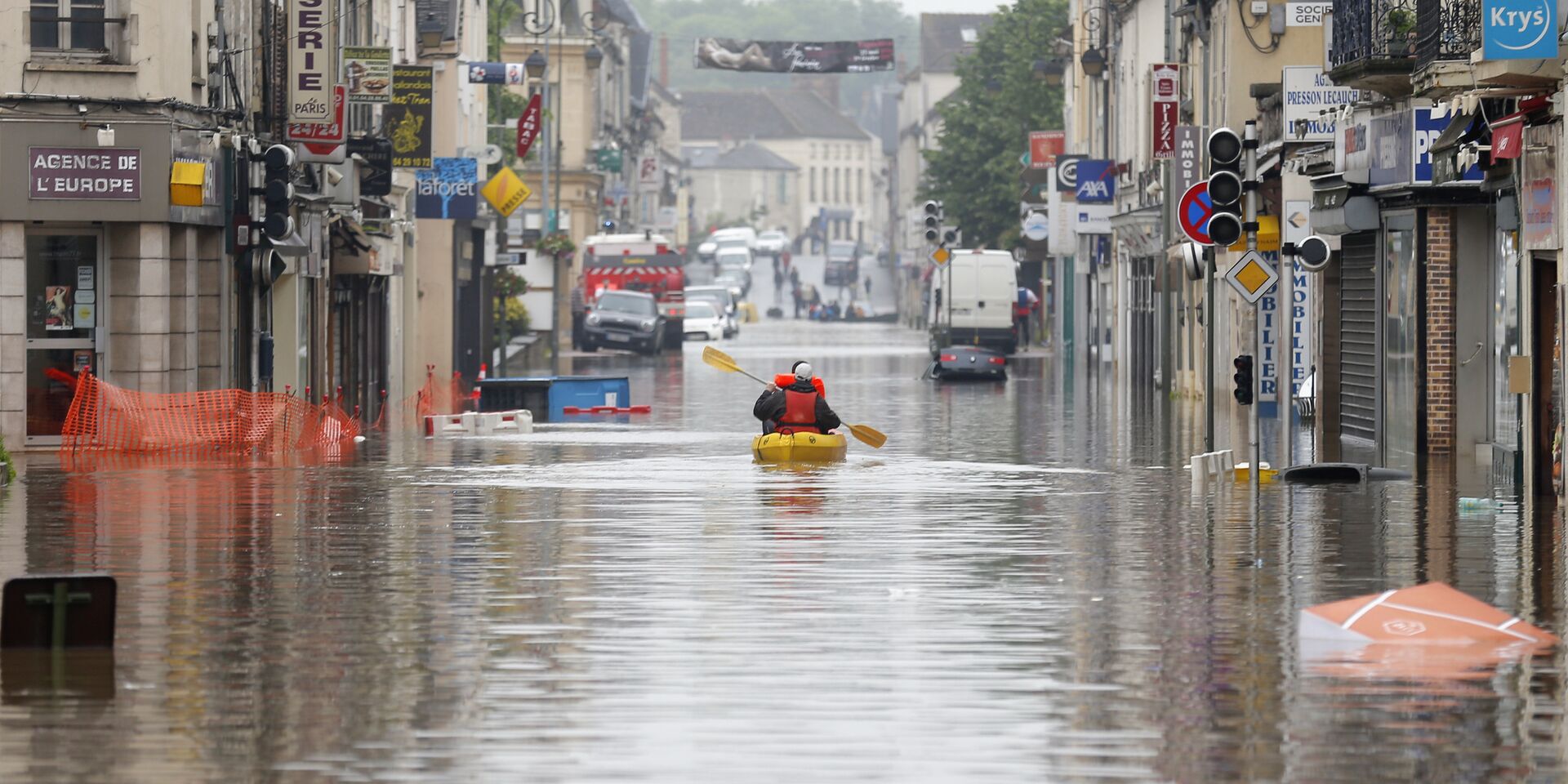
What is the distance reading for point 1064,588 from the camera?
587 inches

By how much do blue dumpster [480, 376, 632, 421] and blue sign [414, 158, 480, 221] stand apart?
11477 millimetres

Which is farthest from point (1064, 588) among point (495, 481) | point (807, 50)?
point (807, 50)

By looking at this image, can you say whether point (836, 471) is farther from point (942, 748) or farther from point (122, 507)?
point (942, 748)

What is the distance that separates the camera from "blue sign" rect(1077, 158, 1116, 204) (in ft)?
197

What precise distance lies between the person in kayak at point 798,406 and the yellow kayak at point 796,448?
15 centimetres

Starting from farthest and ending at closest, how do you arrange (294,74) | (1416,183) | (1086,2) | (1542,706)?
(1086,2) < (294,74) < (1416,183) < (1542,706)

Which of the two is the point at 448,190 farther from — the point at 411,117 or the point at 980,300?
the point at 980,300

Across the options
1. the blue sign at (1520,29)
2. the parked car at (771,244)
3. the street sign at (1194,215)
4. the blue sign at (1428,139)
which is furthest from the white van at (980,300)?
the parked car at (771,244)

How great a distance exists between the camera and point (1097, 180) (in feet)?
198

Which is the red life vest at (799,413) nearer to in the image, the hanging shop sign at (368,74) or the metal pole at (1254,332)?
the metal pole at (1254,332)

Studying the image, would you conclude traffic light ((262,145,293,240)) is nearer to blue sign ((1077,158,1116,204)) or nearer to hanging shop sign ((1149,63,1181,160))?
hanging shop sign ((1149,63,1181,160))

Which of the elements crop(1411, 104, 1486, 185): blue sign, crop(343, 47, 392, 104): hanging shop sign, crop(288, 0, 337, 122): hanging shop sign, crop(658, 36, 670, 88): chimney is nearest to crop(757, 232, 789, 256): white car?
crop(658, 36, 670, 88): chimney

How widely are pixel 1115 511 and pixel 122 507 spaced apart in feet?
24.3

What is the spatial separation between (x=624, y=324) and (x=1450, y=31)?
50.7 metres
